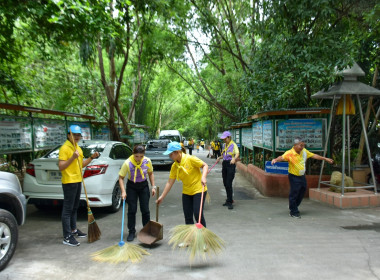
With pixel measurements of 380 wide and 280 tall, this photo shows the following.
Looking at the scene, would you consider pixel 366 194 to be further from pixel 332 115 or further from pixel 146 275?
pixel 146 275

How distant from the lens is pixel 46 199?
5523 millimetres

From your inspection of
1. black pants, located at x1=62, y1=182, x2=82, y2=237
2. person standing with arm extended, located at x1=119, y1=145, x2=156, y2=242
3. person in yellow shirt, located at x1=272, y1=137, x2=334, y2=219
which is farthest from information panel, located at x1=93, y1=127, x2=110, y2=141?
person in yellow shirt, located at x1=272, y1=137, x2=334, y2=219

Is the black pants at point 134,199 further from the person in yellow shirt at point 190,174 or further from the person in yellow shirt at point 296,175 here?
the person in yellow shirt at point 296,175

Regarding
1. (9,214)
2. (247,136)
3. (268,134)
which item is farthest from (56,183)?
(247,136)

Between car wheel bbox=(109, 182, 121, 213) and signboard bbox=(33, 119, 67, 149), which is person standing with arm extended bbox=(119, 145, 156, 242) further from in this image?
signboard bbox=(33, 119, 67, 149)

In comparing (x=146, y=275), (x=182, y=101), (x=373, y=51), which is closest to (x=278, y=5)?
(x=373, y=51)

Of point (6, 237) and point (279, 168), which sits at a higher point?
point (279, 168)

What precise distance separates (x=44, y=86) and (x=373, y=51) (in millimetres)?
15583

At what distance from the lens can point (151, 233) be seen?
14.5ft

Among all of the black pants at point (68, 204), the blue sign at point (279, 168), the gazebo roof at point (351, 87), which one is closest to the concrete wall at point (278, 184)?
the blue sign at point (279, 168)

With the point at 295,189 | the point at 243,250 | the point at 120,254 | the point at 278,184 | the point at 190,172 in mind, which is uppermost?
the point at 190,172

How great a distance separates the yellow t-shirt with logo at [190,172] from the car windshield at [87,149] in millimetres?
2619

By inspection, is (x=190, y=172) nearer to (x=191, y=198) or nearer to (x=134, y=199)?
(x=191, y=198)

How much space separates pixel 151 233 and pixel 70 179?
145cm
